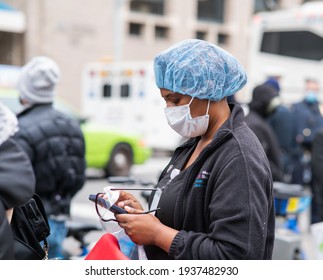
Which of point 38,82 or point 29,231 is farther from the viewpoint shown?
point 38,82

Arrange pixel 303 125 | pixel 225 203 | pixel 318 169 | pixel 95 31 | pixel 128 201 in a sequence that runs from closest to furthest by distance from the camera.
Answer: pixel 225 203, pixel 128 201, pixel 318 169, pixel 303 125, pixel 95 31

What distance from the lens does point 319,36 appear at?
1817cm

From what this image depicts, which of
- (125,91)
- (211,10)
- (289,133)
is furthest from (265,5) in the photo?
(289,133)

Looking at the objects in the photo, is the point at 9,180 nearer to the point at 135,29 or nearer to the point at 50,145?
the point at 50,145

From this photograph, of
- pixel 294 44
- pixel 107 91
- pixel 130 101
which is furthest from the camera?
pixel 294 44

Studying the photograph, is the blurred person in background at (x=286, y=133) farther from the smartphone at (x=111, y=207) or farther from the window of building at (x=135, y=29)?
the window of building at (x=135, y=29)

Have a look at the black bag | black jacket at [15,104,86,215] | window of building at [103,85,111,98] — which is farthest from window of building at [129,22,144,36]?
the black bag

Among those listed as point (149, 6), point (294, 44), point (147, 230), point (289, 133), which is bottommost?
point (289, 133)

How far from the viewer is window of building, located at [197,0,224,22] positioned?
107 ft

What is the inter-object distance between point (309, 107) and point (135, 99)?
735cm

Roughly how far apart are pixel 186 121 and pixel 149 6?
28220 millimetres

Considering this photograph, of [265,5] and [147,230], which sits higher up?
[265,5]

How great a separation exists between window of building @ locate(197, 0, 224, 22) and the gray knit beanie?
28.3 meters

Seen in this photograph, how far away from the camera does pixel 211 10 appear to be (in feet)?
108
